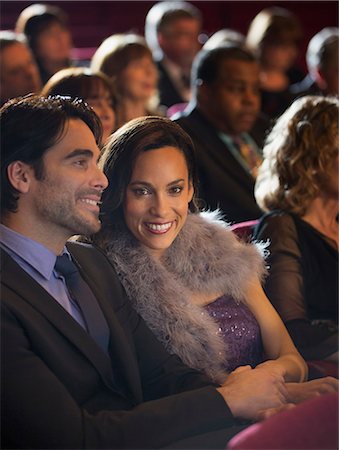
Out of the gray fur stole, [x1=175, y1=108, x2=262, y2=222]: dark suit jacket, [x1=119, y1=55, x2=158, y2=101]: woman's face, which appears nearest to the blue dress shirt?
the gray fur stole

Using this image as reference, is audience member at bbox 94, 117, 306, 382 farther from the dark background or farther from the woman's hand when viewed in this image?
the dark background

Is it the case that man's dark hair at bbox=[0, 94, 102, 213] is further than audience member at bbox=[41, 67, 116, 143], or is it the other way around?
audience member at bbox=[41, 67, 116, 143]

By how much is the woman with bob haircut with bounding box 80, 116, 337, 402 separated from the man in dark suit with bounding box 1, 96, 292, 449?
76mm

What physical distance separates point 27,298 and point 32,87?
1.60 m

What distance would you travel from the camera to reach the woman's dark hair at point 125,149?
1.74m

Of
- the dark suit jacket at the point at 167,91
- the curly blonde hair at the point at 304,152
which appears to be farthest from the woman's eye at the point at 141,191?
the dark suit jacket at the point at 167,91

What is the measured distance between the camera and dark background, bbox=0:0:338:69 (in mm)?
5273

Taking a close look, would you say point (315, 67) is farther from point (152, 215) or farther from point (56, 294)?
point (56, 294)

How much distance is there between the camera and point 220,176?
8.93ft

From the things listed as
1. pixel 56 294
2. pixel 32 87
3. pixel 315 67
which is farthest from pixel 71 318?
pixel 315 67

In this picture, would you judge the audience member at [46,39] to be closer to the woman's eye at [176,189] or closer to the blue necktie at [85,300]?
the woman's eye at [176,189]

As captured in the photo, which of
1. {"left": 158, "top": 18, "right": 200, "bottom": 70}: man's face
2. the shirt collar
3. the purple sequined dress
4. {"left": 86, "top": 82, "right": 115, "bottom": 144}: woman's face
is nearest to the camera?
the shirt collar

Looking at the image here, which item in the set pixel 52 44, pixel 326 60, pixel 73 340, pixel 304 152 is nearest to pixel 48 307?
pixel 73 340

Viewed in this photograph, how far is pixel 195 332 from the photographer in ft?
5.75
